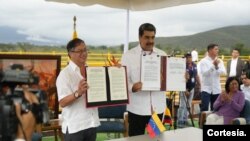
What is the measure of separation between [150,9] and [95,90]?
2020mm

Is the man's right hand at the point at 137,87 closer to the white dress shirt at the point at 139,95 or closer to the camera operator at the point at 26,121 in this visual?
the white dress shirt at the point at 139,95

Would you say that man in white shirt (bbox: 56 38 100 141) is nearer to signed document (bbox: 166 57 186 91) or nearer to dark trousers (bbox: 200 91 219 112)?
signed document (bbox: 166 57 186 91)

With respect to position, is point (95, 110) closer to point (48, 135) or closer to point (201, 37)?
point (48, 135)

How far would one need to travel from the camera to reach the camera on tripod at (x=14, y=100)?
59 cm

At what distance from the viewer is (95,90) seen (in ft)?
7.24

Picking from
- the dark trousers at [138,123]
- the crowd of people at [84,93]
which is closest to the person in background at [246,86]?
the crowd of people at [84,93]

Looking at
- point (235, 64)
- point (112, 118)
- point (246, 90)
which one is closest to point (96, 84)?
point (112, 118)

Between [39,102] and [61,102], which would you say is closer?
[39,102]

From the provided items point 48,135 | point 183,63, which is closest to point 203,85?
point 48,135

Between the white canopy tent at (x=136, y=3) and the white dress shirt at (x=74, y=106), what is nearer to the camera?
the white dress shirt at (x=74, y=106)

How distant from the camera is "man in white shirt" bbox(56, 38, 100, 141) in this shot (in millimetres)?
2168

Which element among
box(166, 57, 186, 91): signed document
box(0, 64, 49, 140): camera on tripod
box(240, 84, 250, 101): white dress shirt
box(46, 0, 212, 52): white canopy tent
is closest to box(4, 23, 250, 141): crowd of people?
box(166, 57, 186, 91): signed document

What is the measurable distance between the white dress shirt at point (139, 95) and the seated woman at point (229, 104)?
1776 mm

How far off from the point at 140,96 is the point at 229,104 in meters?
2.20
